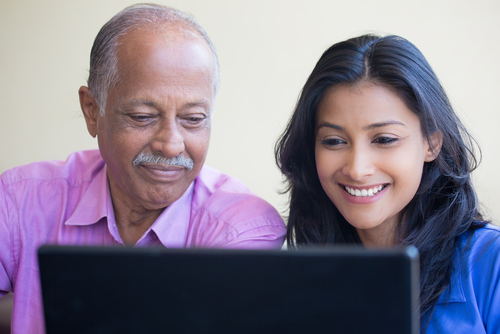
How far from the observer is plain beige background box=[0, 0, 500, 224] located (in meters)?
2.45

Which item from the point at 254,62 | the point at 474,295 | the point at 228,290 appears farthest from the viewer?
the point at 254,62

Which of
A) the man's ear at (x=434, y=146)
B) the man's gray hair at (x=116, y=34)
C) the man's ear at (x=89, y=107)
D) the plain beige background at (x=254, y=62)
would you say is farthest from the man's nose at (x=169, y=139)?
the plain beige background at (x=254, y=62)

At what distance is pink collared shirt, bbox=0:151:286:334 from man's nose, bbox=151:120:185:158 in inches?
9.8

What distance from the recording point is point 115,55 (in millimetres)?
1260

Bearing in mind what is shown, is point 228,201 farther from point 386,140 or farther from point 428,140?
point 428,140

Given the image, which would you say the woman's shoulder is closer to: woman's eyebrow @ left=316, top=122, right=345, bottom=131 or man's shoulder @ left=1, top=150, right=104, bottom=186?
woman's eyebrow @ left=316, top=122, right=345, bottom=131

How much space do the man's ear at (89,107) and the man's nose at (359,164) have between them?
815 millimetres

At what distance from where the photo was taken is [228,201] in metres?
1.39

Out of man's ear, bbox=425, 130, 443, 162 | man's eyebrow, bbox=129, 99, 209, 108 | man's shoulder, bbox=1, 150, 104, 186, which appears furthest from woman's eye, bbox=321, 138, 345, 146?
man's shoulder, bbox=1, 150, 104, 186

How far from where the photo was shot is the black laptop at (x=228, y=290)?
16.6 inches

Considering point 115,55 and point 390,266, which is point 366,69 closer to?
point 115,55

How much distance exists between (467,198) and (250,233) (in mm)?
649

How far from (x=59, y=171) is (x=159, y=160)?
474 mm

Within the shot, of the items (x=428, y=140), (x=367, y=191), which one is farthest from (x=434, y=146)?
(x=367, y=191)
